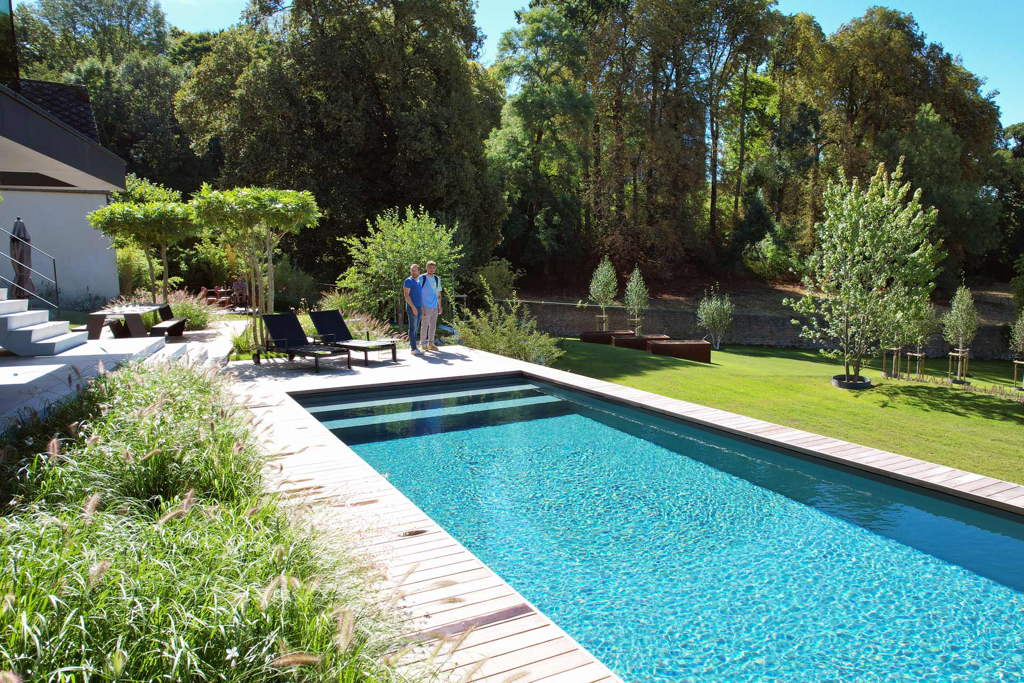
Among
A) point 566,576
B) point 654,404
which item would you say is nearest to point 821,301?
point 654,404

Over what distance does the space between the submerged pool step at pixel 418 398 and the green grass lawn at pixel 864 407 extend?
185 centimetres

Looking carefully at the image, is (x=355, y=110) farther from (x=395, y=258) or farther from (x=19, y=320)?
(x=19, y=320)

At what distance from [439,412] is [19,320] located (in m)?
5.31

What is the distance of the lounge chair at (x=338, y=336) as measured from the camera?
34.1ft

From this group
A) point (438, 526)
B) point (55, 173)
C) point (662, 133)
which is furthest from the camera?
point (662, 133)

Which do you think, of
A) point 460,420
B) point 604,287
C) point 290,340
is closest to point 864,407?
point 460,420

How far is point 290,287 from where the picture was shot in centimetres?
1989

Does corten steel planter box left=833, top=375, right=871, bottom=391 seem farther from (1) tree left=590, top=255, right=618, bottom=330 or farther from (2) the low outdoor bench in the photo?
(2) the low outdoor bench

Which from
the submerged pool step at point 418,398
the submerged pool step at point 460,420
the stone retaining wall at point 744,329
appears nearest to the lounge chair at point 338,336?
the submerged pool step at point 418,398

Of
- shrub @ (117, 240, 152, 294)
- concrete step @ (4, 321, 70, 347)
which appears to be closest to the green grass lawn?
concrete step @ (4, 321, 70, 347)

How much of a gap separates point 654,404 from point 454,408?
2532mm

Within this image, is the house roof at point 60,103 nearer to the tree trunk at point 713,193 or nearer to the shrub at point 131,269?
the shrub at point 131,269

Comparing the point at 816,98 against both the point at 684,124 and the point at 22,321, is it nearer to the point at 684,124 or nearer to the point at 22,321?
the point at 684,124

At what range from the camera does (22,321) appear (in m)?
8.15
